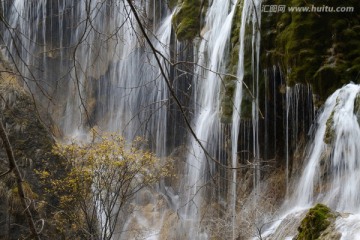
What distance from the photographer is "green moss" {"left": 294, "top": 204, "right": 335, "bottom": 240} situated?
8.99 meters

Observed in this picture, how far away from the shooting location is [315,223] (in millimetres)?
9141

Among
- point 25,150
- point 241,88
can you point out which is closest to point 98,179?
point 25,150

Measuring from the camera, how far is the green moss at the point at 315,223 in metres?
8.99

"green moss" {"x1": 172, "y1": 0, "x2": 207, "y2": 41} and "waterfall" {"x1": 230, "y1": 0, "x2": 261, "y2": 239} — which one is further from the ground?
"green moss" {"x1": 172, "y1": 0, "x2": 207, "y2": 41}

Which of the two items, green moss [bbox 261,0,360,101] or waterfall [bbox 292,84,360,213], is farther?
green moss [bbox 261,0,360,101]

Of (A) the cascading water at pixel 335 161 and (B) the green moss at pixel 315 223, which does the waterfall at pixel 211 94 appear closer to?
(A) the cascading water at pixel 335 161

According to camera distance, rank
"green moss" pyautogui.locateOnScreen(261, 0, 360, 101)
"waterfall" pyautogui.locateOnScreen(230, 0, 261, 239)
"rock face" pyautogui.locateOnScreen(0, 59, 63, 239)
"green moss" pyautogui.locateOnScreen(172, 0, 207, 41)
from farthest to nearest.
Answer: "green moss" pyautogui.locateOnScreen(172, 0, 207, 41), "waterfall" pyautogui.locateOnScreen(230, 0, 261, 239), "rock face" pyautogui.locateOnScreen(0, 59, 63, 239), "green moss" pyautogui.locateOnScreen(261, 0, 360, 101)

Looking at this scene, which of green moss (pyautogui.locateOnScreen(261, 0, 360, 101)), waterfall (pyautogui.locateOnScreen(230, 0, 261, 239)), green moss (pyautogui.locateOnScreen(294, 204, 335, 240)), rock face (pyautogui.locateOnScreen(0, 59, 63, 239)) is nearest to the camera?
green moss (pyautogui.locateOnScreen(294, 204, 335, 240))

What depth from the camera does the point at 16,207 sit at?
43.1ft

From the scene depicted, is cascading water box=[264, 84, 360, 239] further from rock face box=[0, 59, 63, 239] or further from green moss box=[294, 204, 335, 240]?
rock face box=[0, 59, 63, 239]

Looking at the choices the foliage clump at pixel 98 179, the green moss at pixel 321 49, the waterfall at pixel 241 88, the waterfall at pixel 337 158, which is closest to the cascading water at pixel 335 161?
the waterfall at pixel 337 158


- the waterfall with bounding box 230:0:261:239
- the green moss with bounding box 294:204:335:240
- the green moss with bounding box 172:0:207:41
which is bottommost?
the green moss with bounding box 294:204:335:240

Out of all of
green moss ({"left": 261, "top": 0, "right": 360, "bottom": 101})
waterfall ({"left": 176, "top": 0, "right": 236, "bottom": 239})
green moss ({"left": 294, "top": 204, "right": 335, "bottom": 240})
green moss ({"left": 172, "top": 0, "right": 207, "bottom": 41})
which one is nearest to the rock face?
waterfall ({"left": 176, "top": 0, "right": 236, "bottom": 239})

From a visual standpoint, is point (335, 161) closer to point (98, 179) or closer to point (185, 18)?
point (98, 179)
